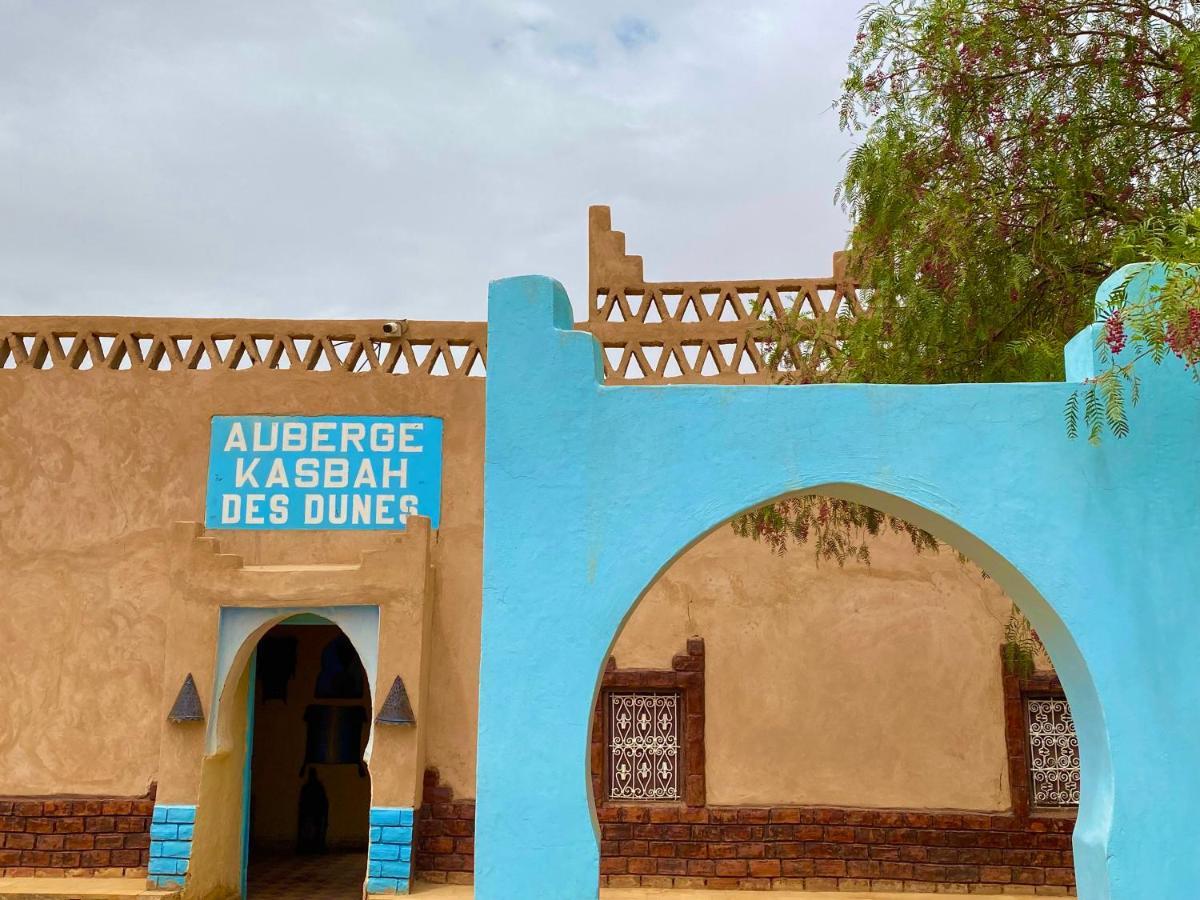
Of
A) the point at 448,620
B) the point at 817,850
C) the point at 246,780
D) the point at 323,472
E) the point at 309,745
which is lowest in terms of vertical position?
the point at 817,850

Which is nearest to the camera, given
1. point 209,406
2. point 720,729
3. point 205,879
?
point 205,879

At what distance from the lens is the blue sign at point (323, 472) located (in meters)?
10.3

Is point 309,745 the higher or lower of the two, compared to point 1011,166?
lower

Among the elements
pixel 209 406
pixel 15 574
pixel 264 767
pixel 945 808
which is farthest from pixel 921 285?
pixel 264 767

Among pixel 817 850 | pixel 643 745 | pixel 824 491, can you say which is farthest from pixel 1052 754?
pixel 824 491

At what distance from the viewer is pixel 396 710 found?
29.9ft

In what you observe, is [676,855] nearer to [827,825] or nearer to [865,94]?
[827,825]

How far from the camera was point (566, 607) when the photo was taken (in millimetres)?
5051

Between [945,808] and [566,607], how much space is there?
587 cm

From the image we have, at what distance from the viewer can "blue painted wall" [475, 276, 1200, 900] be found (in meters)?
4.86

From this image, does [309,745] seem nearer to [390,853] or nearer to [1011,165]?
[390,853]

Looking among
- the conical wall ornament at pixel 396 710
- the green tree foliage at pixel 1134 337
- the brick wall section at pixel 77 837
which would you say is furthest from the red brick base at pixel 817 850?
the green tree foliage at pixel 1134 337

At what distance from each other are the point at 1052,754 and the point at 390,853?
17.6 feet

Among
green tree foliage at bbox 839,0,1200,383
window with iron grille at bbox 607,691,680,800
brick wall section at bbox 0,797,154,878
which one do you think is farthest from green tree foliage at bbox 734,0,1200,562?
brick wall section at bbox 0,797,154,878
